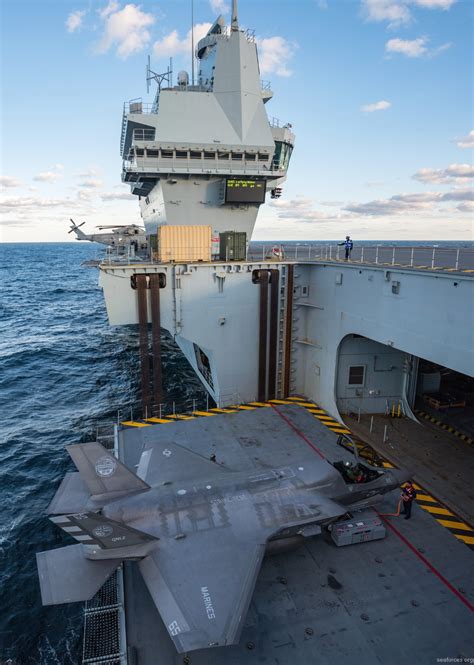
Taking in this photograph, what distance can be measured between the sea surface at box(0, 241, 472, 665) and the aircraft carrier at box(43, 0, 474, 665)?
95.1 inches

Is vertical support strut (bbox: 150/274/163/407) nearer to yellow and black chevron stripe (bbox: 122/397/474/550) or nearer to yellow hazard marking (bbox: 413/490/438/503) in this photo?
yellow and black chevron stripe (bbox: 122/397/474/550)

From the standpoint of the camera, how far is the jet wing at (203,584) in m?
9.38

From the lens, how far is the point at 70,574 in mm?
11203

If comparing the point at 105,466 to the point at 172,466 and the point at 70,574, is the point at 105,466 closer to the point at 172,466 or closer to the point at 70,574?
the point at 172,466

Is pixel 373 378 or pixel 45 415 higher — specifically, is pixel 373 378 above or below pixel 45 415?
above

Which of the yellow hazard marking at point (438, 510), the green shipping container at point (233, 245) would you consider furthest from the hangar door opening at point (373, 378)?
the yellow hazard marking at point (438, 510)

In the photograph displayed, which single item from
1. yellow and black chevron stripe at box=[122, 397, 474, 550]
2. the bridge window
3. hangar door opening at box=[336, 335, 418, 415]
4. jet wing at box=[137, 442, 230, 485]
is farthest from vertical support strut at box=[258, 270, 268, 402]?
jet wing at box=[137, 442, 230, 485]

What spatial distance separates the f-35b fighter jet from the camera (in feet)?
33.8

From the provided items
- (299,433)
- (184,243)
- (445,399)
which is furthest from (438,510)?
(184,243)

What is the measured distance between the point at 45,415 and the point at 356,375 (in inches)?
836

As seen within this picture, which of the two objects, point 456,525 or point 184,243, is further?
point 184,243

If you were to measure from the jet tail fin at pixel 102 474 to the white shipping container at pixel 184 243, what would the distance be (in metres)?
12.3

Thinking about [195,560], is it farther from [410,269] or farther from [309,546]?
[410,269]

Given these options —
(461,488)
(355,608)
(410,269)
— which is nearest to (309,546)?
(355,608)
